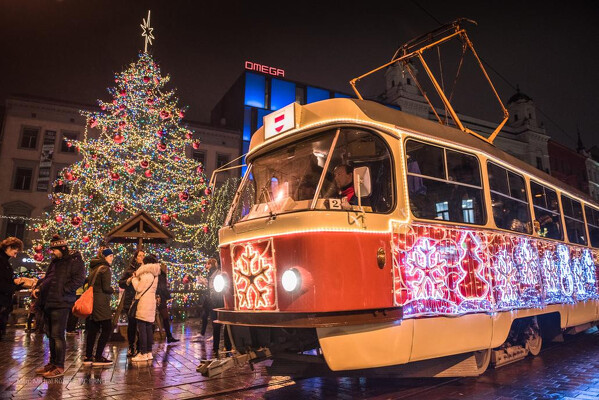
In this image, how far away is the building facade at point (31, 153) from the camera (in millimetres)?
28141

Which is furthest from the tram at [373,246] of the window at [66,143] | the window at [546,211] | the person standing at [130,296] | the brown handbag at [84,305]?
the window at [66,143]

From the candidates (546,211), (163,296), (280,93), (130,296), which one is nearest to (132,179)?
(163,296)

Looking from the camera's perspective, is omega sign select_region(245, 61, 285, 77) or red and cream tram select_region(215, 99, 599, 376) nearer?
red and cream tram select_region(215, 99, 599, 376)

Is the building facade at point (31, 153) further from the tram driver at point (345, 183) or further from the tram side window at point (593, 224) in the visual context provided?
the tram side window at point (593, 224)

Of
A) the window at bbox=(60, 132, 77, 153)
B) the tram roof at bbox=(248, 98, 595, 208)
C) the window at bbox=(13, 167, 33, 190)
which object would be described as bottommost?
the tram roof at bbox=(248, 98, 595, 208)

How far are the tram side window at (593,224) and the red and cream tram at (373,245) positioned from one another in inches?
168

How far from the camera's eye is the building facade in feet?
92.3

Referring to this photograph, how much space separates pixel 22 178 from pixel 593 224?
32214 millimetres

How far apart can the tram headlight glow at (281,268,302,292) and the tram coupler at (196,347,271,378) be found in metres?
0.80

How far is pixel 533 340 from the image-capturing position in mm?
7141

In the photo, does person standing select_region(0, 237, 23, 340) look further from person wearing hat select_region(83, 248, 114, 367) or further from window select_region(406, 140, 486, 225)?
window select_region(406, 140, 486, 225)

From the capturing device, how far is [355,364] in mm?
4152

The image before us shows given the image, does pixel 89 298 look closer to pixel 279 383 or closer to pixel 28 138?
pixel 279 383

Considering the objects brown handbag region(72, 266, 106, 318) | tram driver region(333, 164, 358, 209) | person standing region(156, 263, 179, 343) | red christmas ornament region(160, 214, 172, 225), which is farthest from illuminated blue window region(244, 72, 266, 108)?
tram driver region(333, 164, 358, 209)
